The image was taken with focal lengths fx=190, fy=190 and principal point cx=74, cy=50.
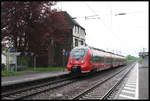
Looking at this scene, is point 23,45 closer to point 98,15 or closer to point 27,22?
point 27,22

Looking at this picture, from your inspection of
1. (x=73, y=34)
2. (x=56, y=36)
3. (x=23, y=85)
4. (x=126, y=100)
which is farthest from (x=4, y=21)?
(x=73, y=34)

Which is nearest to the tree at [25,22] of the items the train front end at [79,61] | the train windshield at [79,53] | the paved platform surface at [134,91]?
the train windshield at [79,53]

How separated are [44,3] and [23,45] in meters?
4.82

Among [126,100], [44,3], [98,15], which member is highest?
[44,3]

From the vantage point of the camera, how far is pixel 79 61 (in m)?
16.7

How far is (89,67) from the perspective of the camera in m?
16.8

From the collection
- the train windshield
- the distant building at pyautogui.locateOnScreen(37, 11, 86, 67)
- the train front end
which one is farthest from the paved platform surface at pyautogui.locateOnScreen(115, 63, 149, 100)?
the distant building at pyautogui.locateOnScreen(37, 11, 86, 67)

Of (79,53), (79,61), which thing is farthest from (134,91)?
(79,53)

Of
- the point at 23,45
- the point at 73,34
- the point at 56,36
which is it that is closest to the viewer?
the point at 23,45

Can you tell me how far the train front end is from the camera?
16.4 metres

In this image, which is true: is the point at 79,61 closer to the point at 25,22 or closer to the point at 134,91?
the point at 25,22

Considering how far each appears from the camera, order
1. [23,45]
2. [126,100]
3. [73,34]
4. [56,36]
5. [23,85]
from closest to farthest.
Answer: [126,100] < [23,85] < [23,45] < [56,36] < [73,34]

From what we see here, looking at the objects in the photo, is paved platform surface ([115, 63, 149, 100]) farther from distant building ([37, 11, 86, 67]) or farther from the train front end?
distant building ([37, 11, 86, 67])

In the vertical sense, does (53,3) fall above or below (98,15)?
above
